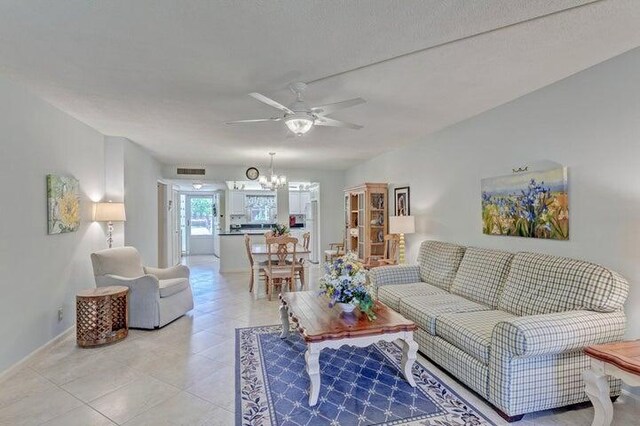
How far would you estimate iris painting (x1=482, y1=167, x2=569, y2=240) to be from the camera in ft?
9.32

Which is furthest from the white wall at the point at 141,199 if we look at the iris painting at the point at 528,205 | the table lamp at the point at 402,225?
the iris painting at the point at 528,205

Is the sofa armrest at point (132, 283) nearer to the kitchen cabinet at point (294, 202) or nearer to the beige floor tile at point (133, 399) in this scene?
the beige floor tile at point (133, 399)

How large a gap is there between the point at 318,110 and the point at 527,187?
2.18 m

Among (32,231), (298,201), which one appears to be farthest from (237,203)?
(32,231)

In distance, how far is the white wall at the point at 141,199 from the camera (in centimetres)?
494

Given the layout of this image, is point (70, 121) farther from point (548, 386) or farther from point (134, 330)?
point (548, 386)

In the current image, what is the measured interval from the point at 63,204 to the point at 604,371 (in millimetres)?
4826

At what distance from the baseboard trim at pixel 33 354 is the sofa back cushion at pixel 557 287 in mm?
4277

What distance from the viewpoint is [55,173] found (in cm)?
343

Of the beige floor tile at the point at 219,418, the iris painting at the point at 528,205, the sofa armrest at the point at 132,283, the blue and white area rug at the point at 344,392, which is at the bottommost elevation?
the blue and white area rug at the point at 344,392

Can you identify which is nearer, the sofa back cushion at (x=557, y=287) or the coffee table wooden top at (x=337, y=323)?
the sofa back cushion at (x=557, y=287)

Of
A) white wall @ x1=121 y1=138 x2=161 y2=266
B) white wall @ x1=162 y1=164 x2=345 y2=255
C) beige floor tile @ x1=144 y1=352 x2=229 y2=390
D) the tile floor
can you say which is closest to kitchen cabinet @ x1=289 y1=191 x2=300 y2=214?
white wall @ x1=162 y1=164 x2=345 y2=255

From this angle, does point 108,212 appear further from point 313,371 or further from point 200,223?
point 200,223

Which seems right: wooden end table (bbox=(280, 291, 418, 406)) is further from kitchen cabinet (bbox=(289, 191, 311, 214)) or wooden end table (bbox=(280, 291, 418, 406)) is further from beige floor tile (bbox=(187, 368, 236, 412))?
kitchen cabinet (bbox=(289, 191, 311, 214))
